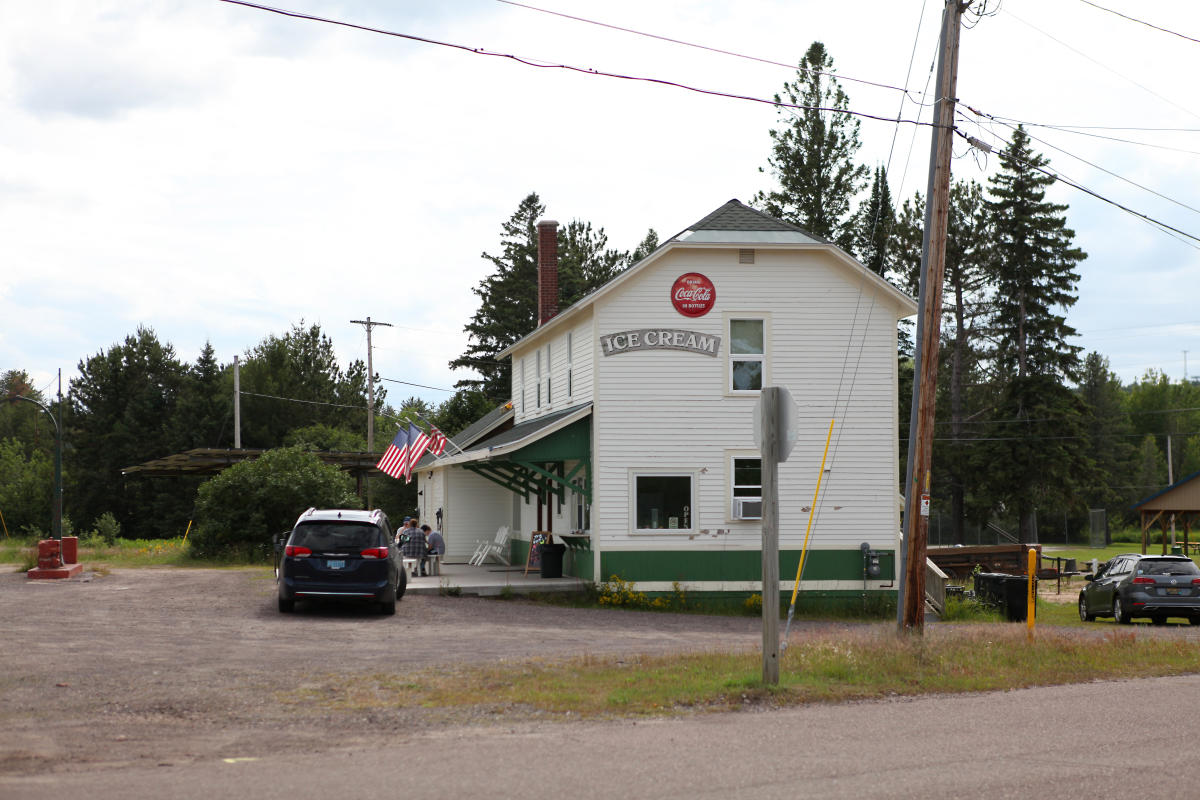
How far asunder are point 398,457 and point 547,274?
684 centimetres

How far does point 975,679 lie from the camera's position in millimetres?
12641

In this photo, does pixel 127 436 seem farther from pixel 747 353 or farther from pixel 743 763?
pixel 743 763

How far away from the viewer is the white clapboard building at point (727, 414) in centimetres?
2505

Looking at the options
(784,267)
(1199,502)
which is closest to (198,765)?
(784,267)

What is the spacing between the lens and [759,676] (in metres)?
12.0

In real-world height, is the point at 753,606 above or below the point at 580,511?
below

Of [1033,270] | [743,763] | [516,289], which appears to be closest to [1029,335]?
[1033,270]

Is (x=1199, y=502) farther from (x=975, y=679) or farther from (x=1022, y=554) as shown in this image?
(x=975, y=679)

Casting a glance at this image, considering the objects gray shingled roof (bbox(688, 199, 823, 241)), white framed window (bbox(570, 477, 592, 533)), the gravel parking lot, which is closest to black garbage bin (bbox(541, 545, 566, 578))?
white framed window (bbox(570, 477, 592, 533))

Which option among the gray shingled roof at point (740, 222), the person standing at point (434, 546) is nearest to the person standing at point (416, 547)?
the person standing at point (434, 546)

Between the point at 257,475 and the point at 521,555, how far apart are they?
9610mm

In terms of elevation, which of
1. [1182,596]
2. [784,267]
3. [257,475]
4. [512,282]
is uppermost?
[512,282]

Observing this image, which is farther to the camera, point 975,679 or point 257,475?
point 257,475

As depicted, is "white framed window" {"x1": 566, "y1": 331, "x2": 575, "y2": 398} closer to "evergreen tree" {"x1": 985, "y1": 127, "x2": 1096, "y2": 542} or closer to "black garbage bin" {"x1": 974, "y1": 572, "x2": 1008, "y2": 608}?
"black garbage bin" {"x1": 974, "y1": 572, "x2": 1008, "y2": 608}
